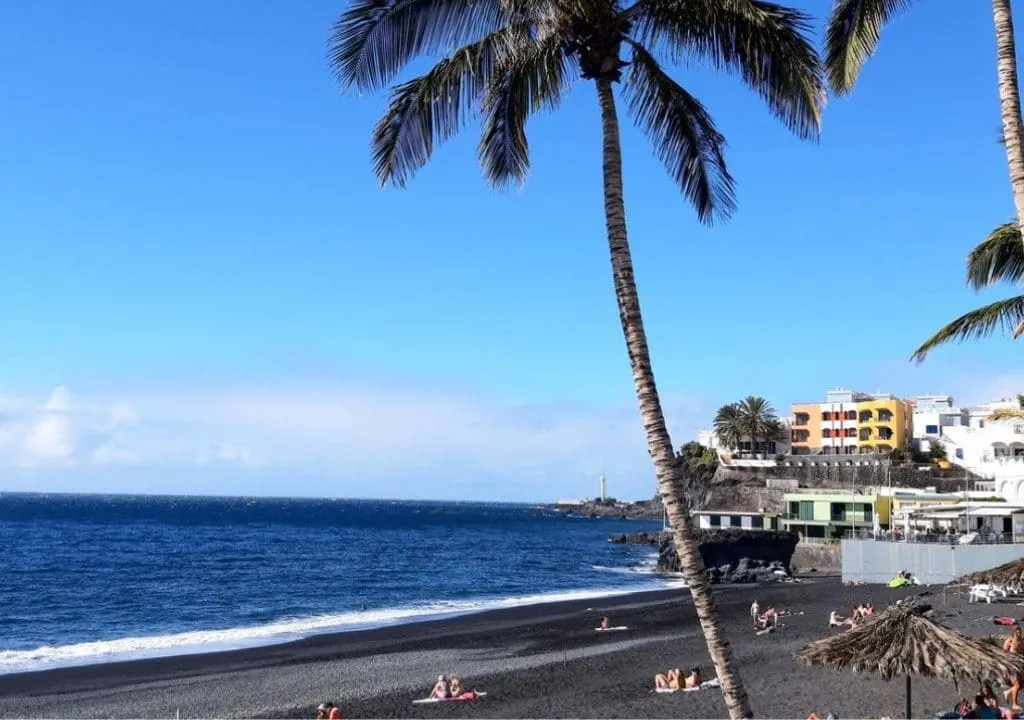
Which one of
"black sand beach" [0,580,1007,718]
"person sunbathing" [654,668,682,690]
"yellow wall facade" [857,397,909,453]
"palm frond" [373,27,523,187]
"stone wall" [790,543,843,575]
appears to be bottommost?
"black sand beach" [0,580,1007,718]

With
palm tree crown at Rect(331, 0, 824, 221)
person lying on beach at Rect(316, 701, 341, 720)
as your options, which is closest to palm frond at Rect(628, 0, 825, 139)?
palm tree crown at Rect(331, 0, 824, 221)

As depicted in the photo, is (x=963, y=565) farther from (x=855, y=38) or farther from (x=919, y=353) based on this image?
(x=855, y=38)

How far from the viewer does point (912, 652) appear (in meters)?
14.7

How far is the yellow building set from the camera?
96.4 meters

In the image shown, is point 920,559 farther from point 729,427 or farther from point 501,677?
point 729,427

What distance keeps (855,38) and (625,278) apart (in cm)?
591

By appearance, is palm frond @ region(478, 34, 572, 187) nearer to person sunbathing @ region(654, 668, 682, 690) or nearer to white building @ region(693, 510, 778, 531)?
person sunbathing @ region(654, 668, 682, 690)

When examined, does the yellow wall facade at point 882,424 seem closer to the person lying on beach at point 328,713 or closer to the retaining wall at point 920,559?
the retaining wall at point 920,559

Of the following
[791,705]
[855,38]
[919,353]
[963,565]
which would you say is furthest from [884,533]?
[855,38]

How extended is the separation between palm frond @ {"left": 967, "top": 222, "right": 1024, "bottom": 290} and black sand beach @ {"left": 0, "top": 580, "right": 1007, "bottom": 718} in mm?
9291

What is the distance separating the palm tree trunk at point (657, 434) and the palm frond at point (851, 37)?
474 cm

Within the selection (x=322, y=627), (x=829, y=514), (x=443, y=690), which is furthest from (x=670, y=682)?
(x=829, y=514)

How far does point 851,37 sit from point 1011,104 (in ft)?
8.06

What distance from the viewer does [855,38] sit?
39.1ft
